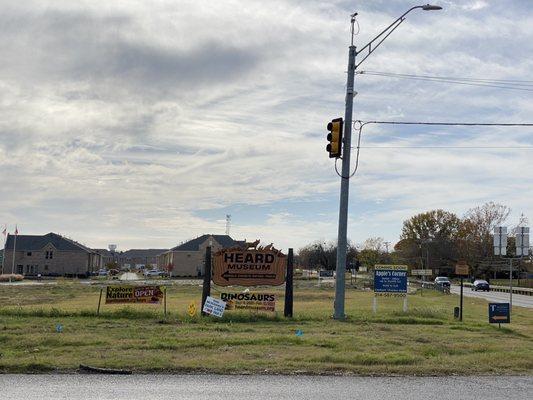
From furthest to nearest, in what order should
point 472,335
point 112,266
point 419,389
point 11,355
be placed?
point 112,266 < point 472,335 < point 11,355 < point 419,389

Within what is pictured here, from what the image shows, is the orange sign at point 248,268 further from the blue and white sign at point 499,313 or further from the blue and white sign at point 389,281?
the blue and white sign at point 499,313

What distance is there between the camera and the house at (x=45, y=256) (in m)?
111

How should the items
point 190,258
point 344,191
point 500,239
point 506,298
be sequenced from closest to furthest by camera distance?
point 344,191, point 500,239, point 506,298, point 190,258

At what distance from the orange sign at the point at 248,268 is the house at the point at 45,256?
308ft

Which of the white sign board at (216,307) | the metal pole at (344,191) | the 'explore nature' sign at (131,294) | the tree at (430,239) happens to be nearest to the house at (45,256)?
the tree at (430,239)

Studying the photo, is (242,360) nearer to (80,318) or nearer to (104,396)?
(104,396)

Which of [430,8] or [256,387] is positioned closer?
[256,387]

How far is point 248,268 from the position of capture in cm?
2166

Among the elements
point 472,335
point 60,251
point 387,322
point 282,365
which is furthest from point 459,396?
point 60,251

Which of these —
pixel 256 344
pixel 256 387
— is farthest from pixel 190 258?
pixel 256 387

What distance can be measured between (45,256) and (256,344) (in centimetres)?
10591

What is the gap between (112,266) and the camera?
147m

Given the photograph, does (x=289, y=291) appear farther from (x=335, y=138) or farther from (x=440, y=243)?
(x=440, y=243)

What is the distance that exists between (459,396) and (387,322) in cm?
1035
